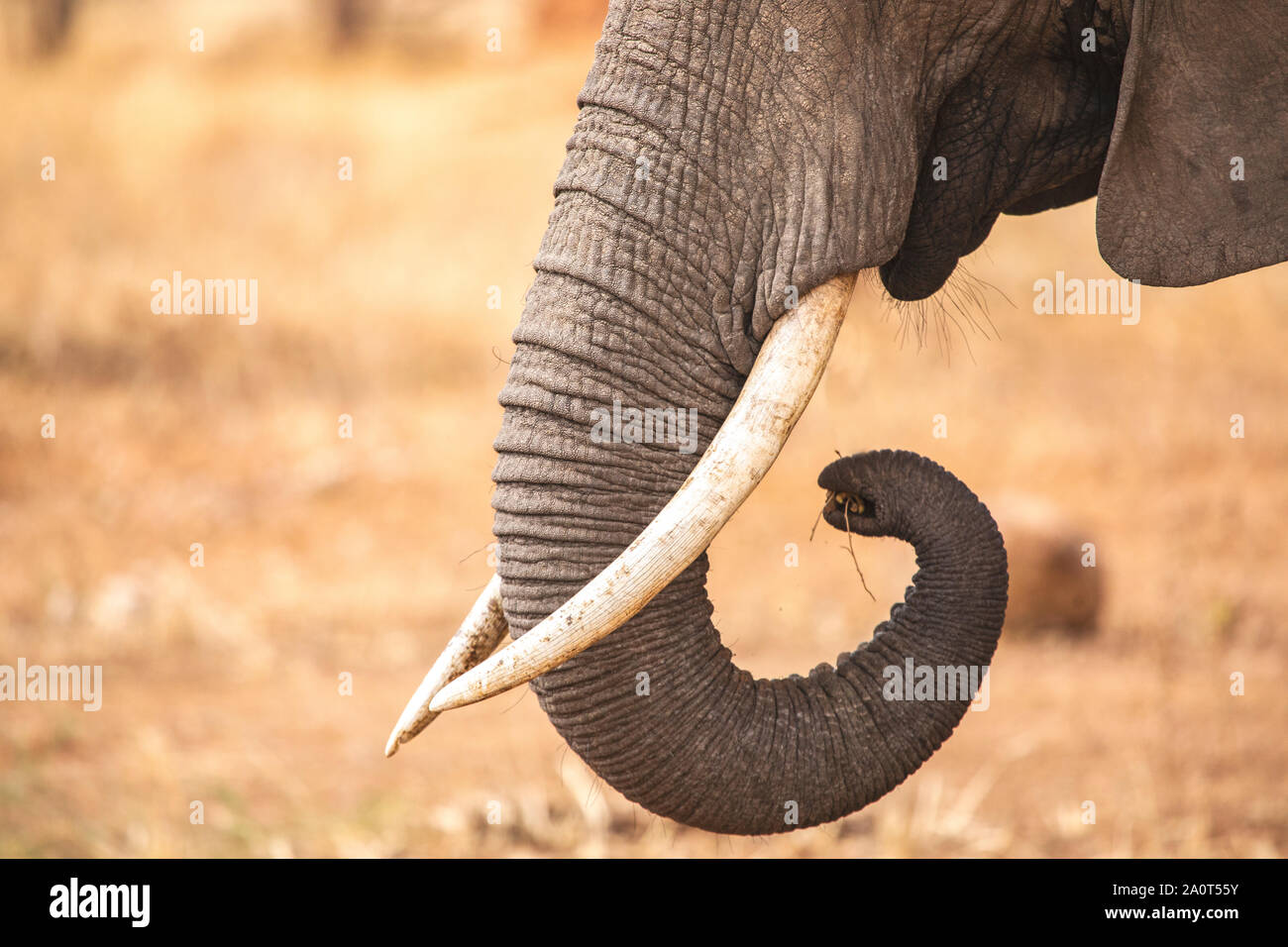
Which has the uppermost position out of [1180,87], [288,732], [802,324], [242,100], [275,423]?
[242,100]

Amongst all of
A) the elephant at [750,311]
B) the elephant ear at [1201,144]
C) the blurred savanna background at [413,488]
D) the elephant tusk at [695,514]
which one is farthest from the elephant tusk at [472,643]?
the elephant ear at [1201,144]

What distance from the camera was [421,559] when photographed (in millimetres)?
8617

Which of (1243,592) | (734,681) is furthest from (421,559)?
(734,681)

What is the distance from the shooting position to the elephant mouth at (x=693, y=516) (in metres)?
2.12

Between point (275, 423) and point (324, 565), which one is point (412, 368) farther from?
point (324, 565)

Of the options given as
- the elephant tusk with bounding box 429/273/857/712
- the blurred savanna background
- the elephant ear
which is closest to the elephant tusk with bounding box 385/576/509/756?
the elephant tusk with bounding box 429/273/857/712

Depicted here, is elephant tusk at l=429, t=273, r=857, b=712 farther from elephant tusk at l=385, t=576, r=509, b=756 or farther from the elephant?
elephant tusk at l=385, t=576, r=509, b=756

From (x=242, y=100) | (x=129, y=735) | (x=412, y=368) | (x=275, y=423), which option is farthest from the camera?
(x=242, y=100)

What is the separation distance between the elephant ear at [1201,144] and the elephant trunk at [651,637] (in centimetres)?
83

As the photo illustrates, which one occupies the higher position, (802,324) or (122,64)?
(122,64)

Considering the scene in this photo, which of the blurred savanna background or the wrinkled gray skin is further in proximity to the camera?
the blurred savanna background

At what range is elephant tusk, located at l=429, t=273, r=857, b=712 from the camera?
6.97 ft

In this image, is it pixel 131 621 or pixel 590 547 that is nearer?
pixel 590 547

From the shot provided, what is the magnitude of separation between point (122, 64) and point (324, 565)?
30.4ft
